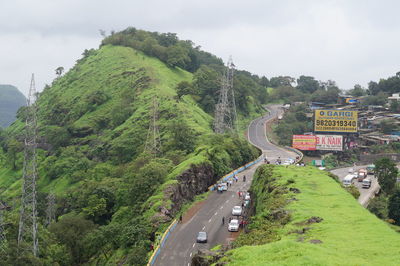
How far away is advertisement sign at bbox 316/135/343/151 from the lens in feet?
342

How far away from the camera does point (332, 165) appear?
3996 inches

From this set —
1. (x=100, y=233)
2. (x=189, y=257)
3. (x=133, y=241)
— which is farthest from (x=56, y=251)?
(x=189, y=257)

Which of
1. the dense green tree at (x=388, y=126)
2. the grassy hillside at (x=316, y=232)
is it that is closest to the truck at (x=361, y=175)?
the dense green tree at (x=388, y=126)

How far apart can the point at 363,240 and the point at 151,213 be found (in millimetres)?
24848

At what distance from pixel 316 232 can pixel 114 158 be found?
226ft

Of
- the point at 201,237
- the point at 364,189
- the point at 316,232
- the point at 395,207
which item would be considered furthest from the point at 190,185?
the point at 364,189

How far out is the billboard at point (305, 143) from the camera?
339 feet

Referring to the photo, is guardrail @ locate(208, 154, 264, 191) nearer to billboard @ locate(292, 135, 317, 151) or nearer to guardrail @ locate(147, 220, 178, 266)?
guardrail @ locate(147, 220, 178, 266)

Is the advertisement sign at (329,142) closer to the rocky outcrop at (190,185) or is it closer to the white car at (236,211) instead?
the rocky outcrop at (190,185)

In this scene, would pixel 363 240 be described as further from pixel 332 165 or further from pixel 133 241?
pixel 332 165

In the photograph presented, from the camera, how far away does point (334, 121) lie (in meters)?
107

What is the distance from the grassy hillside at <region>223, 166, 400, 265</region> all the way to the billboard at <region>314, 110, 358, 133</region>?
64.4 metres

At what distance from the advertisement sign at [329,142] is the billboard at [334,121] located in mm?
2872

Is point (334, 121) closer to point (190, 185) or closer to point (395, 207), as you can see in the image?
point (395, 207)
